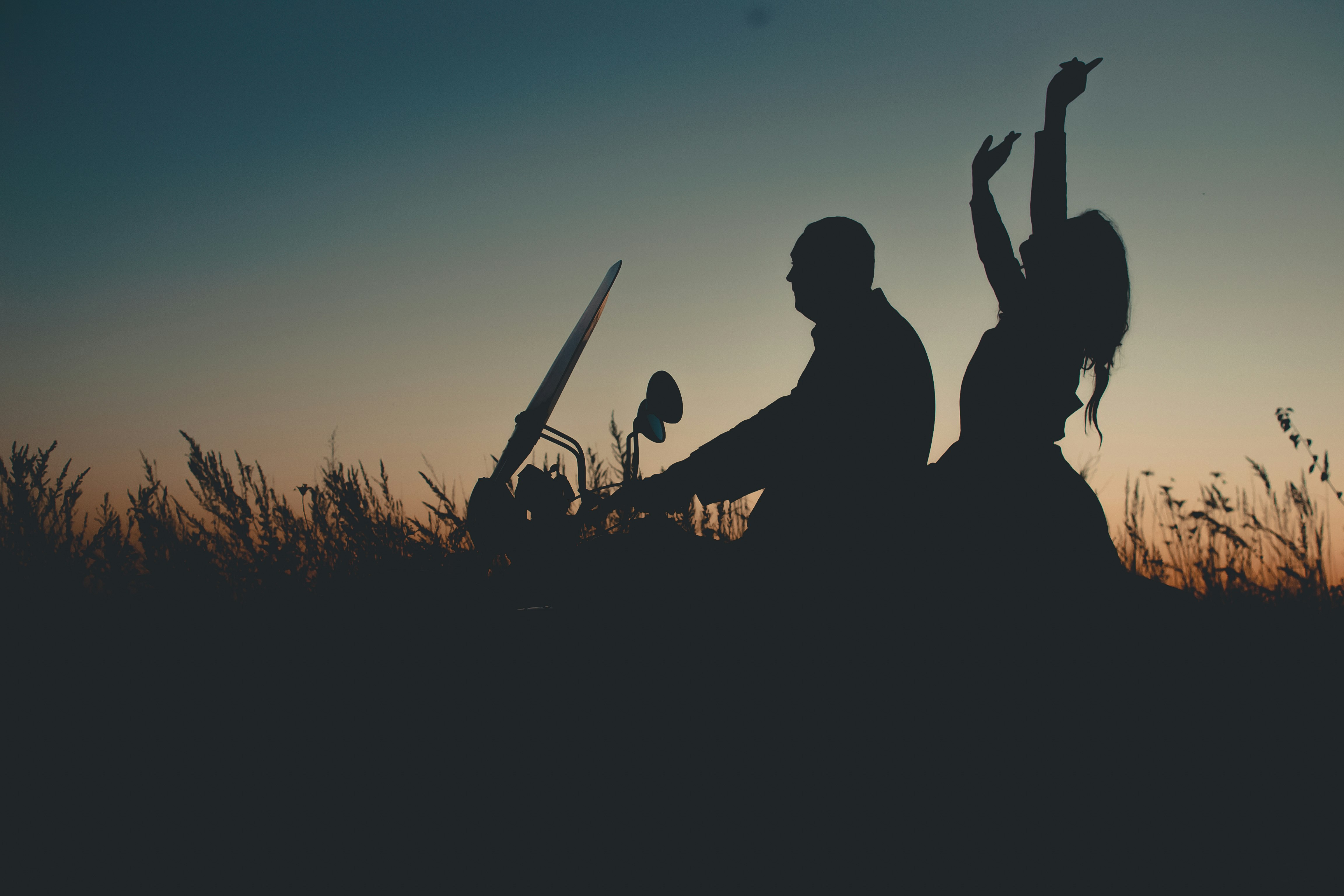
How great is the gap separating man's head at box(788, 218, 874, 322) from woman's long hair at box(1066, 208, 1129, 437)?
734mm

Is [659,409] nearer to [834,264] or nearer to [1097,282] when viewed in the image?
[834,264]

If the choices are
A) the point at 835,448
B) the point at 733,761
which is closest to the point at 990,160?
the point at 835,448

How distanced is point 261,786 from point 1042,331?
10.2 feet

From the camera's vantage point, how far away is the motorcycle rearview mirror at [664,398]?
2.15 m

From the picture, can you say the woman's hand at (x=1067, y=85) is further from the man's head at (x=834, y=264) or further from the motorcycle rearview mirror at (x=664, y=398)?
the motorcycle rearview mirror at (x=664, y=398)

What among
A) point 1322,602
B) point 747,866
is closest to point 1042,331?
point 747,866

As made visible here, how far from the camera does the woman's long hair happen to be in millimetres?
2436

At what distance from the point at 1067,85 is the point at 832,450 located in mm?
1647

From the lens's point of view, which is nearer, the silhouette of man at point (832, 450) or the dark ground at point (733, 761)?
the dark ground at point (733, 761)

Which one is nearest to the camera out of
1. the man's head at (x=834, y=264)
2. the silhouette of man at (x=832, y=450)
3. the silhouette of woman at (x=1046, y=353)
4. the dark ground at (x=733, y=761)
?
the dark ground at (x=733, y=761)

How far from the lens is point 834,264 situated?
2.41m

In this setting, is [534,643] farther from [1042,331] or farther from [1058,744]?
[1042,331]

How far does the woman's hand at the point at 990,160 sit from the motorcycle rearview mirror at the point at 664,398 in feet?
4.92

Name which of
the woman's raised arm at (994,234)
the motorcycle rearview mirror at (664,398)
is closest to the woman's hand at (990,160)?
the woman's raised arm at (994,234)
